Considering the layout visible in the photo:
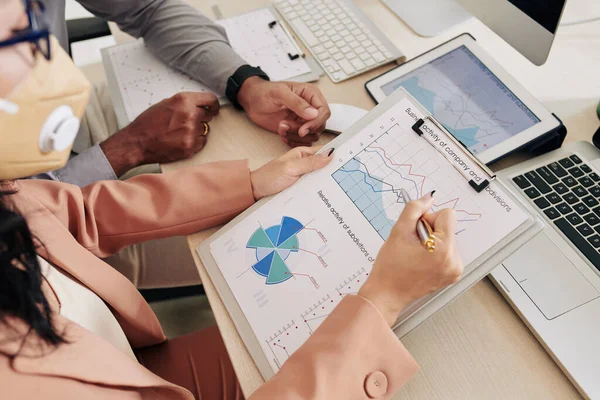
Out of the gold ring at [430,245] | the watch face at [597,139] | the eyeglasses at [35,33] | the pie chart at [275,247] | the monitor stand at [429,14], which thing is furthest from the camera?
the monitor stand at [429,14]

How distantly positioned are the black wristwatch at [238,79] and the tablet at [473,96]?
0.68 feet

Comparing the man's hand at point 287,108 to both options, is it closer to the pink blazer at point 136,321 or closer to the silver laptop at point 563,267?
the pink blazer at point 136,321

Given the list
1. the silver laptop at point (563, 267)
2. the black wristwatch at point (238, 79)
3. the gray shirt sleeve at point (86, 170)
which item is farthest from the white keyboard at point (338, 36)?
the gray shirt sleeve at point (86, 170)

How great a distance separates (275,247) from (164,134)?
0.32 meters

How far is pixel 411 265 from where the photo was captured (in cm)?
53

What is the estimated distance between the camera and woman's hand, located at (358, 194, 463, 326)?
521 mm

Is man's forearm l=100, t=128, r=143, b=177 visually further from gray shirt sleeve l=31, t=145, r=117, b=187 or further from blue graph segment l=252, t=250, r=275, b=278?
blue graph segment l=252, t=250, r=275, b=278

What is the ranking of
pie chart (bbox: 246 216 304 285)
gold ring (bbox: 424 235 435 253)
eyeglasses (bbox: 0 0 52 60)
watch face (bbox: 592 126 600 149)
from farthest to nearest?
watch face (bbox: 592 126 600 149), pie chart (bbox: 246 216 304 285), gold ring (bbox: 424 235 435 253), eyeglasses (bbox: 0 0 52 60)

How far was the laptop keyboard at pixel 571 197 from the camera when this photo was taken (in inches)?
25.6

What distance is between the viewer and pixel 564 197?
27.0 inches

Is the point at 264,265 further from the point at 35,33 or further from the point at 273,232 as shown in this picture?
the point at 35,33

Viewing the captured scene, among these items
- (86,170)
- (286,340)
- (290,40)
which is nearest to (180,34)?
(290,40)

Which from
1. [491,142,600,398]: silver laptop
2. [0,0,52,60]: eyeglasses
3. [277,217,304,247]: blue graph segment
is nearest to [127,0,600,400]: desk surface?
[491,142,600,398]: silver laptop

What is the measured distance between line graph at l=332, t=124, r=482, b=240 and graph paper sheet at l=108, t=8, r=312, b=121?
1.08 feet
